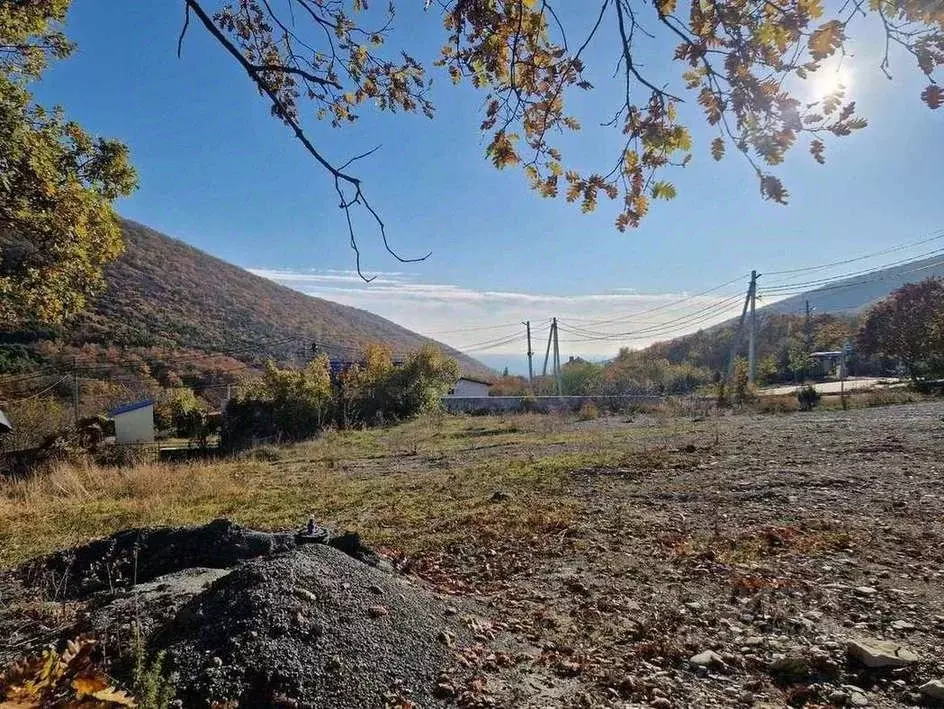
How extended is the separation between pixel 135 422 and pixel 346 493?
16.7 meters

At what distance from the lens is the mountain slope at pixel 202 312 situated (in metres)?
40.5

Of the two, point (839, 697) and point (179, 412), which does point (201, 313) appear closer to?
point (179, 412)

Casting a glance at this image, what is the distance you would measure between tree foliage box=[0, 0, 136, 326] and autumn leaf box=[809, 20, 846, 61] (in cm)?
694

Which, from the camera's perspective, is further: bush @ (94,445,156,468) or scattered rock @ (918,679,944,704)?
bush @ (94,445,156,468)

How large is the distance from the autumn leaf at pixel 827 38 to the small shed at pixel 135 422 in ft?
75.1

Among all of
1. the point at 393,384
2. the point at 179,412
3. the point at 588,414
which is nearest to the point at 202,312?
the point at 179,412

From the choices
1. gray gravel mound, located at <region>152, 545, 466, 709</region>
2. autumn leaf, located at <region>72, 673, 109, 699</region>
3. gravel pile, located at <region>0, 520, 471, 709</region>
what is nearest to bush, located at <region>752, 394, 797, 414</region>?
gravel pile, located at <region>0, 520, 471, 709</region>

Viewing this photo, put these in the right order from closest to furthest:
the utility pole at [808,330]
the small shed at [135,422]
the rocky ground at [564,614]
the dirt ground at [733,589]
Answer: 1. the rocky ground at [564,614]
2. the dirt ground at [733,589]
3. the small shed at [135,422]
4. the utility pole at [808,330]

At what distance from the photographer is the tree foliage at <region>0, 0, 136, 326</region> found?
6074mm

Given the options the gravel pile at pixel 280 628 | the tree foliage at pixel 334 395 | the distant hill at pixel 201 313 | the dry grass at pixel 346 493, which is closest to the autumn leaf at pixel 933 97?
the gravel pile at pixel 280 628

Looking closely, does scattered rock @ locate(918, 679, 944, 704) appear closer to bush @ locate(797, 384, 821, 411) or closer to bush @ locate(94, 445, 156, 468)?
bush @ locate(94, 445, 156, 468)

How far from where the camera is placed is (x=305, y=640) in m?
2.39

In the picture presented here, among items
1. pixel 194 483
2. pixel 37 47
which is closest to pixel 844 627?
pixel 194 483

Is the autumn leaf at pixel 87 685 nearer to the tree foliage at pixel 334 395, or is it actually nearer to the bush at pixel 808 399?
the tree foliage at pixel 334 395
